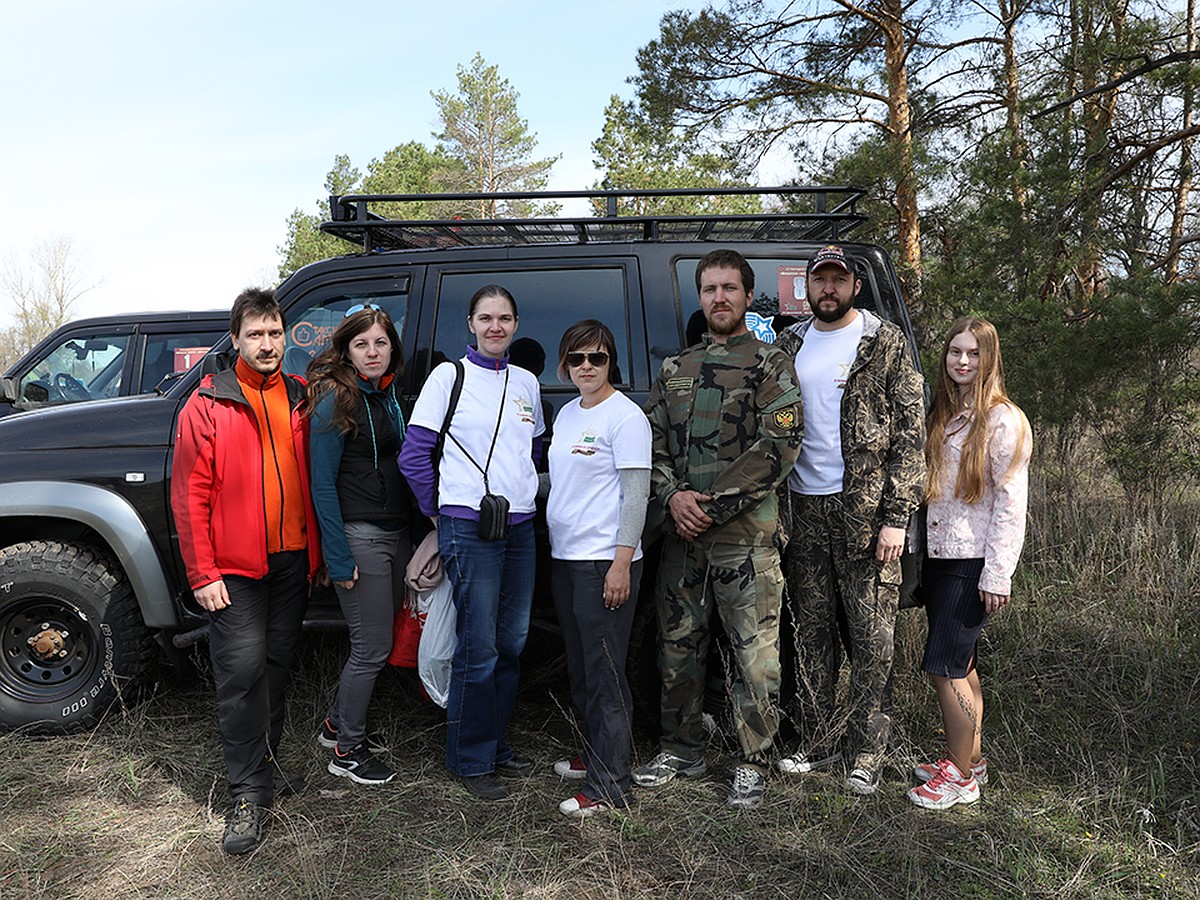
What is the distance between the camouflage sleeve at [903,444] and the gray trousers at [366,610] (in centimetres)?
187

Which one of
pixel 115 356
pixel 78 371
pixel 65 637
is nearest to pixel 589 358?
pixel 65 637

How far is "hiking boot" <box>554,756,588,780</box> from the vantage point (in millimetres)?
3451

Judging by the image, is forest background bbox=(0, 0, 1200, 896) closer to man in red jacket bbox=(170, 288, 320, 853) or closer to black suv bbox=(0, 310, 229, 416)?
man in red jacket bbox=(170, 288, 320, 853)

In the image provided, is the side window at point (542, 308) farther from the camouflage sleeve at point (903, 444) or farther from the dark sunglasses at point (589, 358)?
the camouflage sleeve at point (903, 444)

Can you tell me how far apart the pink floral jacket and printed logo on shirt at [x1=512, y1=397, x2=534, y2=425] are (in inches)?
60.2

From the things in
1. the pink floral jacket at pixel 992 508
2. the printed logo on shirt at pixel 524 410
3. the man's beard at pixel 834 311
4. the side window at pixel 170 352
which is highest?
the side window at pixel 170 352

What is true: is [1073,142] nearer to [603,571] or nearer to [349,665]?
[603,571]

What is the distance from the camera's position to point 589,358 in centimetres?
313

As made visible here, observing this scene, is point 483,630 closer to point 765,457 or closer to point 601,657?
point 601,657

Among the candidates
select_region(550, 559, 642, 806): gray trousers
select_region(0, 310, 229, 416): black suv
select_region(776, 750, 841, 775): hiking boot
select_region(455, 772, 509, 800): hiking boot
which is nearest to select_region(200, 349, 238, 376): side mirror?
select_region(550, 559, 642, 806): gray trousers

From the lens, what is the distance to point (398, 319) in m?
3.83

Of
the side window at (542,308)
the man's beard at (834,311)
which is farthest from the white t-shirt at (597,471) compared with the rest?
the man's beard at (834,311)

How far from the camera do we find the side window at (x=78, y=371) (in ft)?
25.1

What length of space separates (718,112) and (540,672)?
8294mm
